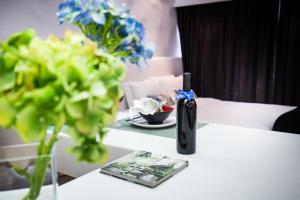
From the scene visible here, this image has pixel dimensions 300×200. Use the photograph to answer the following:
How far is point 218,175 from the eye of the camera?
3.21 ft

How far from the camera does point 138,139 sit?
1394 millimetres

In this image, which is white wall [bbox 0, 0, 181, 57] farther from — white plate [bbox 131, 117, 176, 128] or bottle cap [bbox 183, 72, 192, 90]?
bottle cap [bbox 183, 72, 192, 90]

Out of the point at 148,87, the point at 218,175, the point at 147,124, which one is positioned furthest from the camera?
the point at 148,87

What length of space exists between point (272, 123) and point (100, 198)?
2.22 m

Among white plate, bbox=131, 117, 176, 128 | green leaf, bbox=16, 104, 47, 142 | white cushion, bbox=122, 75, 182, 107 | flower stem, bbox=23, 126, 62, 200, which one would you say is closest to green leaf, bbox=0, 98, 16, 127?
green leaf, bbox=16, 104, 47, 142

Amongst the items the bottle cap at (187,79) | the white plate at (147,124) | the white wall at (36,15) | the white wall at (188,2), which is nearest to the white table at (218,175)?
the white plate at (147,124)

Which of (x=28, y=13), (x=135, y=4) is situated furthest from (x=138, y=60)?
(x=135, y=4)

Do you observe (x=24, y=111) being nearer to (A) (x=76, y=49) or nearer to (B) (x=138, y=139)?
(A) (x=76, y=49)

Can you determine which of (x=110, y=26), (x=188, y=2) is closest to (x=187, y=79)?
(x=110, y=26)

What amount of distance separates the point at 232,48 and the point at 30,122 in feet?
15.5

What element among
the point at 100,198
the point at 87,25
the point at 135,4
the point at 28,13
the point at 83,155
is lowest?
the point at 100,198

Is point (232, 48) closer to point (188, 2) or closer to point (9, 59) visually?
point (188, 2)

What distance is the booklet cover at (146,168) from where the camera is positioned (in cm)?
93

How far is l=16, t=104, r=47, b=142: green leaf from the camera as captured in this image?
1.30 ft
